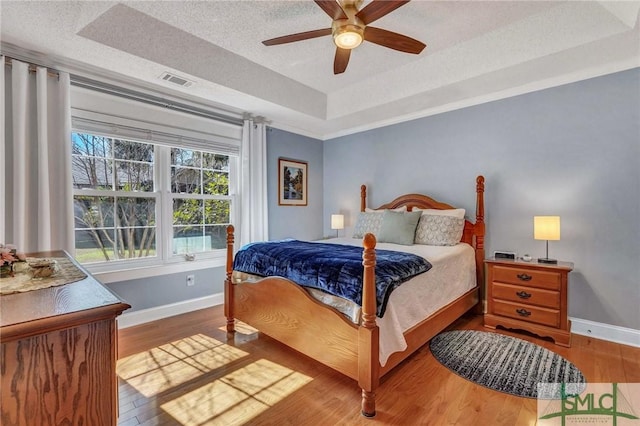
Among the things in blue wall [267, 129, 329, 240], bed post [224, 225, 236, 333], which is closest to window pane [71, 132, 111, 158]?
bed post [224, 225, 236, 333]

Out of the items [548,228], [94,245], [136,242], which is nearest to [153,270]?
[136,242]

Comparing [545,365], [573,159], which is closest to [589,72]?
Answer: [573,159]

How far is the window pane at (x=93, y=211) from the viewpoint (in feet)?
9.04

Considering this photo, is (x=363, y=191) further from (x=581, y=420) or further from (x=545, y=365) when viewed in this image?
(x=581, y=420)

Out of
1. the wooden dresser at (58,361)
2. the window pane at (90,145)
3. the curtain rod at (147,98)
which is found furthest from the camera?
the window pane at (90,145)

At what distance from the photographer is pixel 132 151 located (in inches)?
121

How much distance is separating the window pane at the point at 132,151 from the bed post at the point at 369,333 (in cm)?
265

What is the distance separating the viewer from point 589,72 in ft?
8.86

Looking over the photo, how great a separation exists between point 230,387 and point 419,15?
3.02 meters

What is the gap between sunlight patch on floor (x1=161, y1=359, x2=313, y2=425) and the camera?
5.53 ft

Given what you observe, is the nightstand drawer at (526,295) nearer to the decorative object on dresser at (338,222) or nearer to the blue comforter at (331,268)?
the blue comforter at (331,268)

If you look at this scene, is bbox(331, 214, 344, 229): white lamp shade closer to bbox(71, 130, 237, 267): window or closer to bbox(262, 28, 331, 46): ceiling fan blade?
bbox(71, 130, 237, 267): window

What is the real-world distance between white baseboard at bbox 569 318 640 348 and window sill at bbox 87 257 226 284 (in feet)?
12.0

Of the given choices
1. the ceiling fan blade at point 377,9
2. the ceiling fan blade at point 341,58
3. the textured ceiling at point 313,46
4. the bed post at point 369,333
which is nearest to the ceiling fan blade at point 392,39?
the ceiling fan blade at point 377,9
